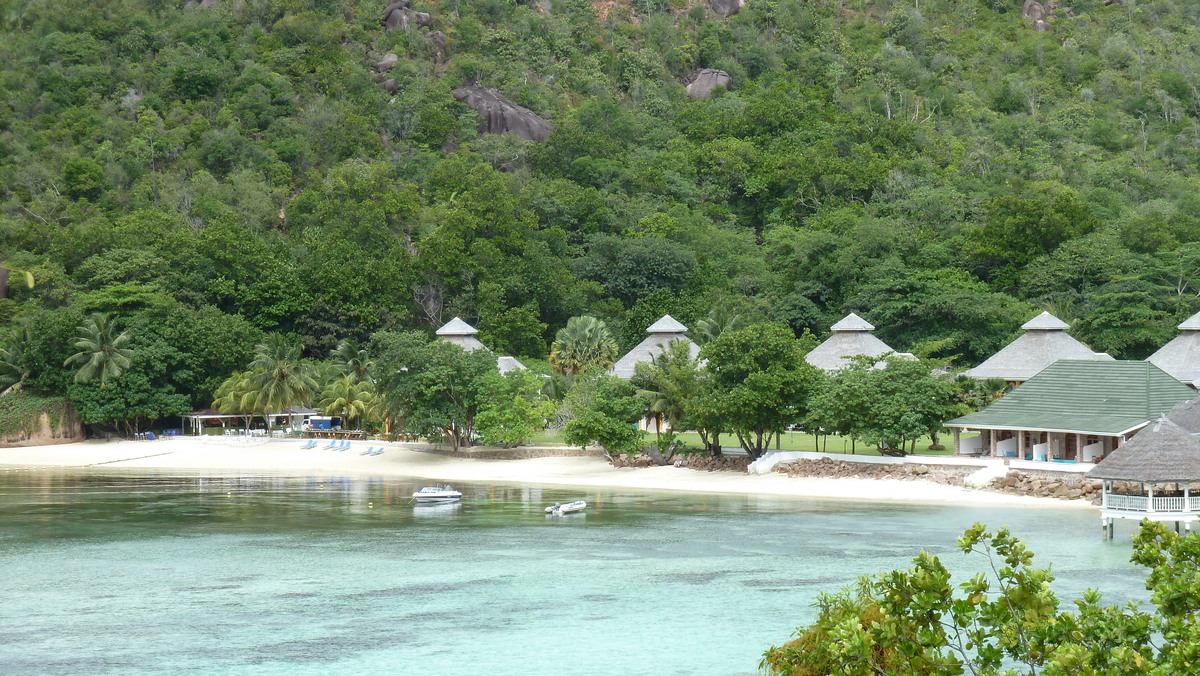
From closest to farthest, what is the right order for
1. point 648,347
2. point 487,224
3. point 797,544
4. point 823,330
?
point 797,544, point 648,347, point 823,330, point 487,224

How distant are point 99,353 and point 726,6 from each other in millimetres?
66595

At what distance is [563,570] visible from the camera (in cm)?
2695

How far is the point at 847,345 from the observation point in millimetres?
50656

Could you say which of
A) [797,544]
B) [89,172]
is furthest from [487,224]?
[797,544]

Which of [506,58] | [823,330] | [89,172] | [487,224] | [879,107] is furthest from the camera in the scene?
[506,58]

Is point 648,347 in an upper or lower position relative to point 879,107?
lower

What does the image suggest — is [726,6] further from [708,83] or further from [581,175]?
[581,175]

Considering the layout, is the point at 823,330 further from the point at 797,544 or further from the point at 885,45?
the point at 885,45

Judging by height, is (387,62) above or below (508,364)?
above

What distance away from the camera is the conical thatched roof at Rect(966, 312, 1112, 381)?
45875 millimetres

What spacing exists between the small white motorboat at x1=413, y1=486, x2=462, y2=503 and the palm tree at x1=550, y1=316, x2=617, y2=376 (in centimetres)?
1642

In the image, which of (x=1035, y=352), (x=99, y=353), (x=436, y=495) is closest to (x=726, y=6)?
(x=1035, y=352)

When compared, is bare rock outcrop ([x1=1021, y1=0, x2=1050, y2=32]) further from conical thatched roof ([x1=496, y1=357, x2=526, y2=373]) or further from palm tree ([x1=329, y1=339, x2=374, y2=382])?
palm tree ([x1=329, y1=339, x2=374, y2=382])

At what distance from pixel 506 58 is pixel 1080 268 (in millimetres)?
48545
